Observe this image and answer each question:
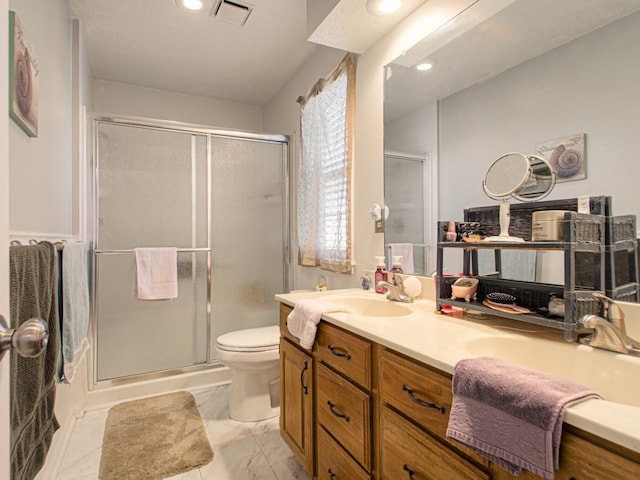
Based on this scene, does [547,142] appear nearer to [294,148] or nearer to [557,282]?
[557,282]

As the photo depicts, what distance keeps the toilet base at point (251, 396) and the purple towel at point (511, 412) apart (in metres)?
1.59

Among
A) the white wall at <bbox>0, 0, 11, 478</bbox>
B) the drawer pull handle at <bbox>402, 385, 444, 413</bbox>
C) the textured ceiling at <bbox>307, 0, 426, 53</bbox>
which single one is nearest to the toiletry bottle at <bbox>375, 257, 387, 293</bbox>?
the drawer pull handle at <bbox>402, 385, 444, 413</bbox>

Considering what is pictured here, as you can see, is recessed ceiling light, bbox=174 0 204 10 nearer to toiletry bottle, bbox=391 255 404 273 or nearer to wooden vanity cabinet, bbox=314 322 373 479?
toiletry bottle, bbox=391 255 404 273

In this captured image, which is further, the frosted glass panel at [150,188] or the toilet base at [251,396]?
the frosted glass panel at [150,188]

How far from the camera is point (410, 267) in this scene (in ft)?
5.58

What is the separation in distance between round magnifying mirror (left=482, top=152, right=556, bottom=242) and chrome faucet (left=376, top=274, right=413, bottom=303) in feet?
1.53

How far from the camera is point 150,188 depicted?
252 cm

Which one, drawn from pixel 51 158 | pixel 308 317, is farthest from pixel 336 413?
pixel 51 158

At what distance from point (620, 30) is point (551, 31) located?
20 cm

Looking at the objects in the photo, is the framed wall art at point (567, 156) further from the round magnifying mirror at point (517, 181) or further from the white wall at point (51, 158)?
the white wall at point (51, 158)

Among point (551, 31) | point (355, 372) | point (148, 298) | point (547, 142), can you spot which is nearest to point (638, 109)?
point (547, 142)

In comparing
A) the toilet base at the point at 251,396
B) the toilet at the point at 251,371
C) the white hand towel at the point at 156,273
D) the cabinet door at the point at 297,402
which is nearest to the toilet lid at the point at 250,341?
the toilet at the point at 251,371

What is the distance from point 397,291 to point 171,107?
2.82m

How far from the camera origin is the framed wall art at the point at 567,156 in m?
1.03
